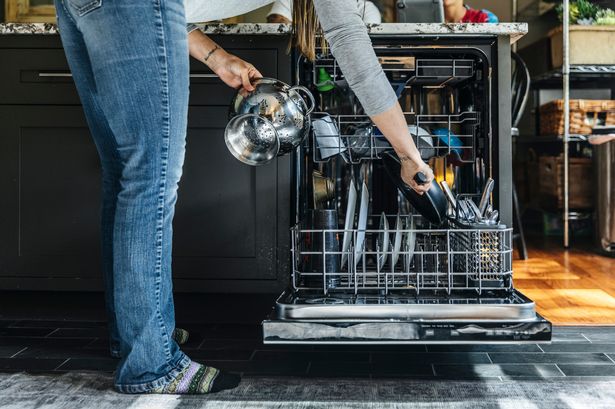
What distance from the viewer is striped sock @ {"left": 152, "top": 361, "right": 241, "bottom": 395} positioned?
4.43ft

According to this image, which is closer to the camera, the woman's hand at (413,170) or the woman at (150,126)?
the woman at (150,126)

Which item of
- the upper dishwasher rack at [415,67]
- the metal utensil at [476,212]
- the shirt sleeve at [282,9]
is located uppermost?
the shirt sleeve at [282,9]

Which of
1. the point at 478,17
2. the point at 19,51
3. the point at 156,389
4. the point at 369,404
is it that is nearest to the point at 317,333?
the point at 369,404

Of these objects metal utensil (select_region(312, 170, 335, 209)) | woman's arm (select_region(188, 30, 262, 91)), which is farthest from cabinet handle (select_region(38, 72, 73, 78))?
metal utensil (select_region(312, 170, 335, 209))

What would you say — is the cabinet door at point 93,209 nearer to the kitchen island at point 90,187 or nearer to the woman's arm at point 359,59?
the kitchen island at point 90,187

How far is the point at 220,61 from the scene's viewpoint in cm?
156

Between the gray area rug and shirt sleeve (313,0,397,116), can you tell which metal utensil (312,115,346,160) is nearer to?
shirt sleeve (313,0,397,116)

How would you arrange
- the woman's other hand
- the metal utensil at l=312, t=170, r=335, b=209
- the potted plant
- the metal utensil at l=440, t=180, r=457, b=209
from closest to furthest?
the metal utensil at l=440, t=180, r=457, b=209
the metal utensil at l=312, t=170, r=335, b=209
the woman's other hand
the potted plant

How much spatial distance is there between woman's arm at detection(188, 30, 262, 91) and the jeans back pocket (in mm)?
330

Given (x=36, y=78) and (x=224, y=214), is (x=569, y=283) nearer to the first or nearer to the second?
(x=224, y=214)

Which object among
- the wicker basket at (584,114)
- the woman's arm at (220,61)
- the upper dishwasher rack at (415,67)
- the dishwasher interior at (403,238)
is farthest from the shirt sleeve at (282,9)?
the woman's arm at (220,61)

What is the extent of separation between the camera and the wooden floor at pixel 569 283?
212 centimetres

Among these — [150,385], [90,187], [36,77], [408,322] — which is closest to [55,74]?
[36,77]

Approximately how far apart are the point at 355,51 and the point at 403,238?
2.14 feet
